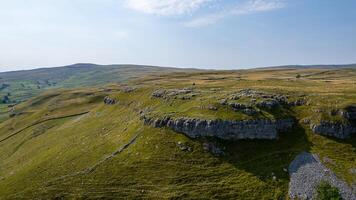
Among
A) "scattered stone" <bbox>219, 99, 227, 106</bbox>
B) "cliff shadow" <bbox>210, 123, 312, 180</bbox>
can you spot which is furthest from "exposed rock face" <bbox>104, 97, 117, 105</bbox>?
"cliff shadow" <bbox>210, 123, 312, 180</bbox>

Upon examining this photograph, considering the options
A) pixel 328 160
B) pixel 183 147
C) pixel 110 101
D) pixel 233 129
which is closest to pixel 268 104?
pixel 233 129

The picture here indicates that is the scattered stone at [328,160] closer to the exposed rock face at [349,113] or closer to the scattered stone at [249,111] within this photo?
the exposed rock face at [349,113]

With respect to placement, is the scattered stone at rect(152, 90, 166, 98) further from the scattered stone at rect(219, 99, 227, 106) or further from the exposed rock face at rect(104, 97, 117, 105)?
the scattered stone at rect(219, 99, 227, 106)

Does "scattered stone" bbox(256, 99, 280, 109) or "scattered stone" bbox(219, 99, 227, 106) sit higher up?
"scattered stone" bbox(219, 99, 227, 106)

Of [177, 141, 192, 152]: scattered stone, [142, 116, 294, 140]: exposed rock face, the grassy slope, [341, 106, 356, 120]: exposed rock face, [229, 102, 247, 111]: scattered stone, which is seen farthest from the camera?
[229, 102, 247, 111]: scattered stone

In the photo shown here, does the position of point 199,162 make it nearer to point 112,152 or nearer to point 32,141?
point 112,152

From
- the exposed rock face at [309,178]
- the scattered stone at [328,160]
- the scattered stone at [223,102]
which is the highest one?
the scattered stone at [223,102]

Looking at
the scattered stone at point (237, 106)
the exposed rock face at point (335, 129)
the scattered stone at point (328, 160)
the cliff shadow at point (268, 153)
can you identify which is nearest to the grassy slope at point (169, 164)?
the cliff shadow at point (268, 153)

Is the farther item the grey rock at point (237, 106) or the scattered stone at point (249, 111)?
the grey rock at point (237, 106)
